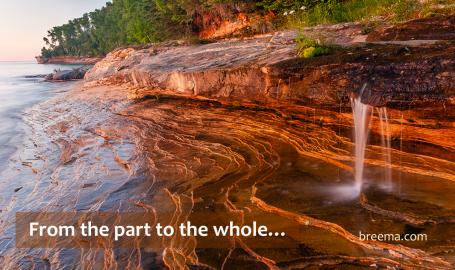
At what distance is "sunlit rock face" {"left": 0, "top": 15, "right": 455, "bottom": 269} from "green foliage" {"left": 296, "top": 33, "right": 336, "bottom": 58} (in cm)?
22

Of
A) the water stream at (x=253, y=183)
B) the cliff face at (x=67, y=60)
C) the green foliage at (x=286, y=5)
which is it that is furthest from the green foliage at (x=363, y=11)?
the cliff face at (x=67, y=60)

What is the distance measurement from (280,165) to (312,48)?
248 centimetres

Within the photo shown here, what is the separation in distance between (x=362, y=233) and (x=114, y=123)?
863 centimetres

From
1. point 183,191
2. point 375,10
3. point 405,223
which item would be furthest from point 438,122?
point 375,10

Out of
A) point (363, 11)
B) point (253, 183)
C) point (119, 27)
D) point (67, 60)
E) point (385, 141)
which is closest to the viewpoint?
point (253, 183)

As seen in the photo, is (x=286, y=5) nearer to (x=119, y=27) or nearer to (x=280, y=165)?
(x=280, y=165)

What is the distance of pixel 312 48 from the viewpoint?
6977 millimetres

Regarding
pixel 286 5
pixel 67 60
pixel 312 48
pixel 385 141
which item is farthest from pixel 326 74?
pixel 67 60

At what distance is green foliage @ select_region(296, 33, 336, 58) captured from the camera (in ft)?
22.7

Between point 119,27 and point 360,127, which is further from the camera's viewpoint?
point 119,27

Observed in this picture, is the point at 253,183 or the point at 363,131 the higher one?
the point at 363,131

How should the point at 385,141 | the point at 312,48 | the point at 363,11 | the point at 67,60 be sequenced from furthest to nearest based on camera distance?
the point at 67,60, the point at 363,11, the point at 312,48, the point at 385,141

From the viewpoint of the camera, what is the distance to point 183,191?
5.59m

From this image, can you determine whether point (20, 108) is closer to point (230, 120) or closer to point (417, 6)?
point (230, 120)
